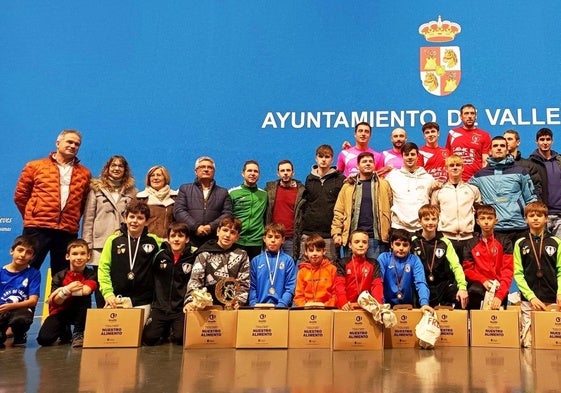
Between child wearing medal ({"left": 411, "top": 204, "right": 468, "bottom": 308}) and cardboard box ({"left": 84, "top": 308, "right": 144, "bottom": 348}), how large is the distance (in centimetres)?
229

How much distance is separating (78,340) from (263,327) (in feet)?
4.55

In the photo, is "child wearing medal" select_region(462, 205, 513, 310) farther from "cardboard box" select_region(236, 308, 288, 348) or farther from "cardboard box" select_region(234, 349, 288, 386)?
"cardboard box" select_region(234, 349, 288, 386)

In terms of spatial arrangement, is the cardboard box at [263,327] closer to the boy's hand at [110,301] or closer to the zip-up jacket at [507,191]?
the boy's hand at [110,301]

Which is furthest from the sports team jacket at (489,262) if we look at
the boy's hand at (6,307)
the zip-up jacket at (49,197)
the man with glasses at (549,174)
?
the boy's hand at (6,307)

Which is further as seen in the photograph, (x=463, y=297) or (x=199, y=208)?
(x=199, y=208)

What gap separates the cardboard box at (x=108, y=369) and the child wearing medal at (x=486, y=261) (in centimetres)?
271

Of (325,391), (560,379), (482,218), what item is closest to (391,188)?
(482,218)

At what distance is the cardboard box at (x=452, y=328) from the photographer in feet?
12.5

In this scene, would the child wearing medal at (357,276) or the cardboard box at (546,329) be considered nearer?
the cardboard box at (546,329)

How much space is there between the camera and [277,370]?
9.65ft

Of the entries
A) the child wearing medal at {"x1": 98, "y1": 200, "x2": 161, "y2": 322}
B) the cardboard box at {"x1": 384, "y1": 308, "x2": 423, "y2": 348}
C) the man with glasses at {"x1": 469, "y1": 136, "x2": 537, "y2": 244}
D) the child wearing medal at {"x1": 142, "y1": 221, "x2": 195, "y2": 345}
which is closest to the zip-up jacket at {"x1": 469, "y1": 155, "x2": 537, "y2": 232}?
the man with glasses at {"x1": 469, "y1": 136, "x2": 537, "y2": 244}

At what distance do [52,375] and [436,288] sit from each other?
2.93 meters

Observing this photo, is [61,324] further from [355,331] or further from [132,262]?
[355,331]

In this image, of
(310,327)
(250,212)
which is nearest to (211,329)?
(310,327)
